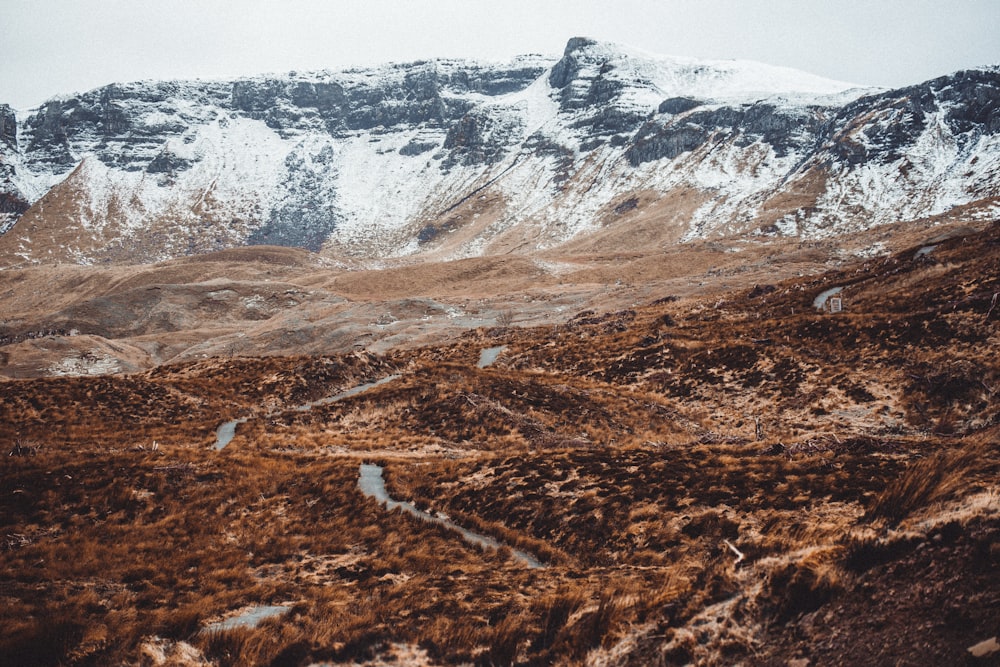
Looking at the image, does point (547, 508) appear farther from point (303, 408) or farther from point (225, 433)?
point (303, 408)

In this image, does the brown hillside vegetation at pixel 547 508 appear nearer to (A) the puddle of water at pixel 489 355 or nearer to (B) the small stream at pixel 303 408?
(B) the small stream at pixel 303 408

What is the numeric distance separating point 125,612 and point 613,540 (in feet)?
31.6

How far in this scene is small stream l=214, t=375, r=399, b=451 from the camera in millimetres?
27219

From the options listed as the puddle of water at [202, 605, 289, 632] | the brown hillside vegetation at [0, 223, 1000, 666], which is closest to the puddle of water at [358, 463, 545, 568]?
the brown hillside vegetation at [0, 223, 1000, 666]

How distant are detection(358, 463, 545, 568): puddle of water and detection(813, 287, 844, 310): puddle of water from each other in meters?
41.1

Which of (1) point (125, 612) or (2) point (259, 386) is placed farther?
(2) point (259, 386)

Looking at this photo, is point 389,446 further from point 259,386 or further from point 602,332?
point 602,332

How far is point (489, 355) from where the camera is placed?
4897 cm

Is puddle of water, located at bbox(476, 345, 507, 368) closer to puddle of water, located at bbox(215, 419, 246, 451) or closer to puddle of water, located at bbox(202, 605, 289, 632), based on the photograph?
puddle of water, located at bbox(215, 419, 246, 451)

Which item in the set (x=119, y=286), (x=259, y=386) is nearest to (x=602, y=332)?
(x=259, y=386)

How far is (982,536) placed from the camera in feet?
18.2

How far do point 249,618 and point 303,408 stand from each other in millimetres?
Result: 24461

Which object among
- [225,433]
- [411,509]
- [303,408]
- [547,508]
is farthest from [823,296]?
[225,433]

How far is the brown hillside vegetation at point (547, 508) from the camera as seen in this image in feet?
21.1
